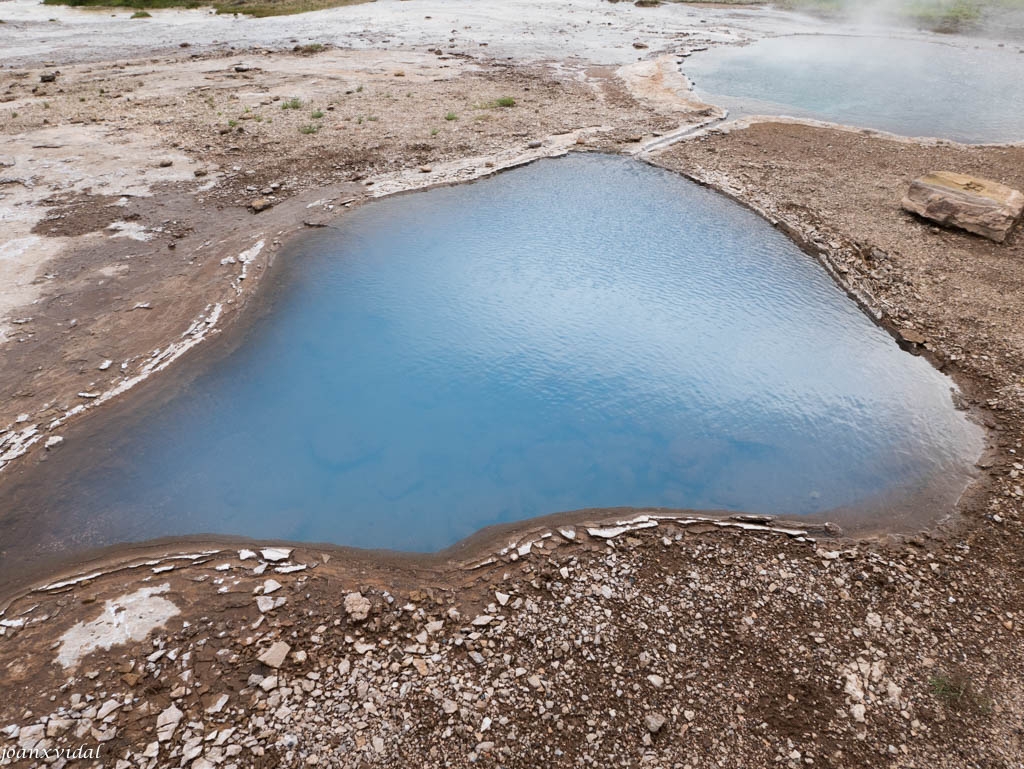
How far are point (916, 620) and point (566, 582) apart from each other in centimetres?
300

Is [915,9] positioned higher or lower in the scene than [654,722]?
higher

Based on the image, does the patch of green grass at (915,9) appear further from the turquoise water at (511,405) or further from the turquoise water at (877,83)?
the turquoise water at (511,405)

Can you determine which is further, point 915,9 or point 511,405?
point 915,9

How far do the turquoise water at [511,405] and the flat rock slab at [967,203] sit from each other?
8.89 ft

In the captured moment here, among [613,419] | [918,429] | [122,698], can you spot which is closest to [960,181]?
[918,429]

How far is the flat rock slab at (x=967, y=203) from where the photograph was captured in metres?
10.4

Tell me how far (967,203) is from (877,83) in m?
13.5

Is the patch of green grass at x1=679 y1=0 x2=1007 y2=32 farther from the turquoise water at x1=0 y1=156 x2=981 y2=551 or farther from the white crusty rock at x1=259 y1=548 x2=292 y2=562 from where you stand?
the white crusty rock at x1=259 y1=548 x2=292 y2=562

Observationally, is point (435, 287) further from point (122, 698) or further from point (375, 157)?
point (122, 698)

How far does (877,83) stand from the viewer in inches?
822

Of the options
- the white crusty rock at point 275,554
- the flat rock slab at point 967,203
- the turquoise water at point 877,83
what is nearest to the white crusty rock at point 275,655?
the white crusty rock at point 275,554

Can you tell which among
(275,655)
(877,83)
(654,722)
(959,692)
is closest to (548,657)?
(654,722)

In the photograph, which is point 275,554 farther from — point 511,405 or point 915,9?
point 915,9

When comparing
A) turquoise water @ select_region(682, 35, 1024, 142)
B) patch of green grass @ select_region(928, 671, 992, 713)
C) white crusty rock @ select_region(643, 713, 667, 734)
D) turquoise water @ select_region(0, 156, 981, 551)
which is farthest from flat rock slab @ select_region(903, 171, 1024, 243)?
white crusty rock @ select_region(643, 713, 667, 734)
